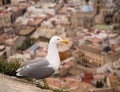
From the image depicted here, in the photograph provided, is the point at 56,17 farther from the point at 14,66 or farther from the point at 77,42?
the point at 14,66

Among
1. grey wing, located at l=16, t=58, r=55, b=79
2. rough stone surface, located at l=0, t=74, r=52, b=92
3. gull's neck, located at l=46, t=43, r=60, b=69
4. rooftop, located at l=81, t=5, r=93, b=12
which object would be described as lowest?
rooftop, located at l=81, t=5, r=93, b=12

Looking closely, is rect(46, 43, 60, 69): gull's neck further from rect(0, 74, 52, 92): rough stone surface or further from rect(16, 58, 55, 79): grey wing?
rect(0, 74, 52, 92): rough stone surface

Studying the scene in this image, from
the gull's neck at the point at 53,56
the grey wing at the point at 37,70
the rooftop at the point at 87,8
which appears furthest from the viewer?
the rooftop at the point at 87,8

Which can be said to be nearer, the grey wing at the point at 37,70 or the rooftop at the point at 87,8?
the grey wing at the point at 37,70

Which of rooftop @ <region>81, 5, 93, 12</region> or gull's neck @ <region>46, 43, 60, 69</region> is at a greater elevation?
gull's neck @ <region>46, 43, 60, 69</region>

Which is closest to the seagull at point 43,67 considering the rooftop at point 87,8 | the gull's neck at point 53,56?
the gull's neck at point 53,56

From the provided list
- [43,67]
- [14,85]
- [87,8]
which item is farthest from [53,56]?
[87,8]

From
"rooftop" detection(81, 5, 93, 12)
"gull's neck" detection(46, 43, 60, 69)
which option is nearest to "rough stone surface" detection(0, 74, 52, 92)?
"gull's neck" detection(46, 43, 60, 69)

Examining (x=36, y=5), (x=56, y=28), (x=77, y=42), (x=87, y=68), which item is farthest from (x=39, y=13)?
(x=87, y=68)

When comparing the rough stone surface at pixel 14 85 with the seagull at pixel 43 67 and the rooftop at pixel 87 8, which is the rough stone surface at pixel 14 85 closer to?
the seagull at pixel 43 67
